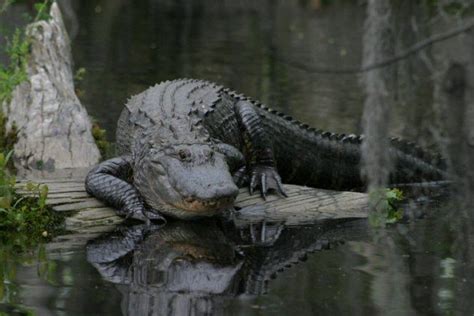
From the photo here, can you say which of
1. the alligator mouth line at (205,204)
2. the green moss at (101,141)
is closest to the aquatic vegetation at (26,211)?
the alligator mouth line at (205,204)

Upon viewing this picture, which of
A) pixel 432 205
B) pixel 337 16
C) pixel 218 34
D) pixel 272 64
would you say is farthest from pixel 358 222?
pixel 337 16

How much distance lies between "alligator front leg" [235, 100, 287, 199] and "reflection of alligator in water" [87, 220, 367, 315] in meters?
0.87

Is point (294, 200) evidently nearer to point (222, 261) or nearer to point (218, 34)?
point (222, 261)

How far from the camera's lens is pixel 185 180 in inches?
283

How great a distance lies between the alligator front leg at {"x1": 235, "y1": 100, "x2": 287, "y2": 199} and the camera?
827 centimetres

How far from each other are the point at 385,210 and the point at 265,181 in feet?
2.96

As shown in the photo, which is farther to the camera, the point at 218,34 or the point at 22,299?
the point at 218,34

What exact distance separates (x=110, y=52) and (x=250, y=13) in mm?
9483

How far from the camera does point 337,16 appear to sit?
88.6 ft

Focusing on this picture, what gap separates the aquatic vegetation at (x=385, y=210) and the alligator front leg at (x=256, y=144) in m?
0.81

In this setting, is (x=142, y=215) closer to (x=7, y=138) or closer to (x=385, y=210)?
(x=385, y=210)

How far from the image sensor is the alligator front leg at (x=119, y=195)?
7.39 m

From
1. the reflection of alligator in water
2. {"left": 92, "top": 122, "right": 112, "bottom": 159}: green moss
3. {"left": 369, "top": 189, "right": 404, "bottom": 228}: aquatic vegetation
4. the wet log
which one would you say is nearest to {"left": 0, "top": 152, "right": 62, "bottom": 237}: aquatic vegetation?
the wet log

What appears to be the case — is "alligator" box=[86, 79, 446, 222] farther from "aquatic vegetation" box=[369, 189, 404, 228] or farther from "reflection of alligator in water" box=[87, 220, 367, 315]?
"aquatic vegetation" box=[369, 189, 404, 228]
